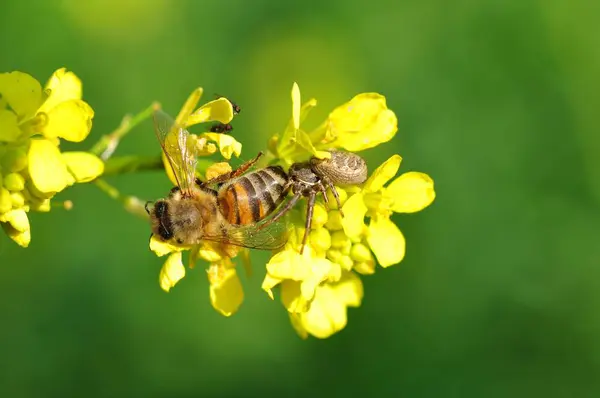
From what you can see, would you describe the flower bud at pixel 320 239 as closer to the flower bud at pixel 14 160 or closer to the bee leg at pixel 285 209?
the bee leg at pixel 285 209

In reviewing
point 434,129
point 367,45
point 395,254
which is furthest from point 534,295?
point 395,254

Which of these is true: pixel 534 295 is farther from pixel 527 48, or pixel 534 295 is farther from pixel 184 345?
pixel 184 345

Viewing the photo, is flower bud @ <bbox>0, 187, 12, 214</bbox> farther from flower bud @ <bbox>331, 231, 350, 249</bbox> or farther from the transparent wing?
flower bud @ <bbox>331, 231, 350, 249</bbox>

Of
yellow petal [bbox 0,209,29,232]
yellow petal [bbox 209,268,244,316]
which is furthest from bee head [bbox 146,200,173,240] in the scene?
yellow petal [bbox 0,209,29,232]

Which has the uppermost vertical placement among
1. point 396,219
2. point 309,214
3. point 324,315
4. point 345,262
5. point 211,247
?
point 309,214

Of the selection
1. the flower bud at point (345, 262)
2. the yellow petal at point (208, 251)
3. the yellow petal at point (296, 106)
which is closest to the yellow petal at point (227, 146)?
the yellow petal at point (296, 106)

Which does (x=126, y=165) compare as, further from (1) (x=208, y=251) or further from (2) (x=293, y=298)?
(2) (x=293, y=298)

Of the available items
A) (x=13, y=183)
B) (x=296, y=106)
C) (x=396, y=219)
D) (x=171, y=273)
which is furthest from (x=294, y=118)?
(x=396, y=219)
